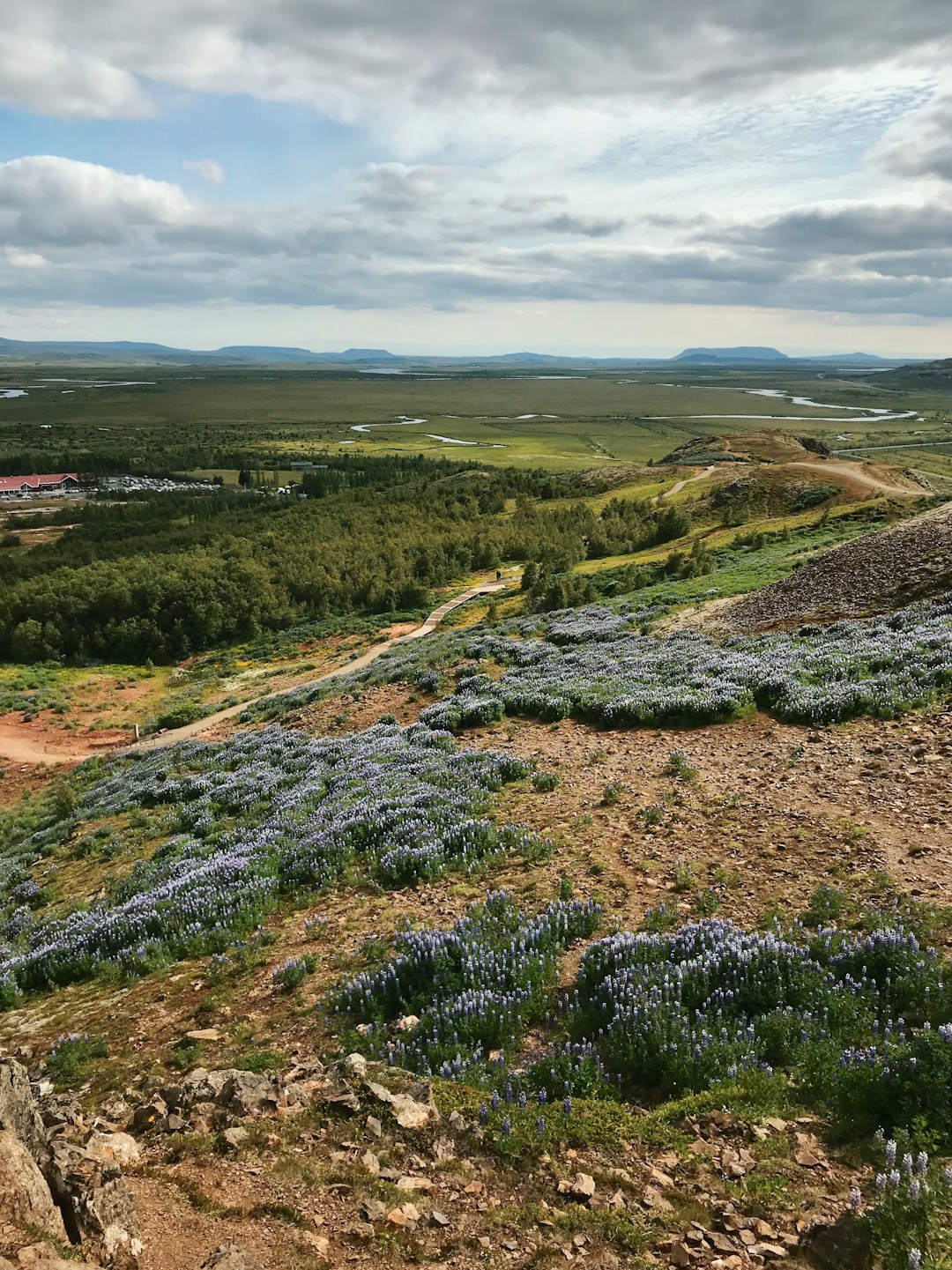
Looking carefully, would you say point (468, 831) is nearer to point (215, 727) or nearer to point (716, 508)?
point (215, 727)

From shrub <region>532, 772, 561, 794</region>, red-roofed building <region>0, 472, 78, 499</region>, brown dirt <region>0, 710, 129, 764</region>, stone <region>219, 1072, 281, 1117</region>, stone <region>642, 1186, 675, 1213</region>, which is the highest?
red-roofed building <region>0, 472, 78, 499</region>

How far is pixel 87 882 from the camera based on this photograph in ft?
47.0

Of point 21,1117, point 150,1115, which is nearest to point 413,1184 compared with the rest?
point 150,1115

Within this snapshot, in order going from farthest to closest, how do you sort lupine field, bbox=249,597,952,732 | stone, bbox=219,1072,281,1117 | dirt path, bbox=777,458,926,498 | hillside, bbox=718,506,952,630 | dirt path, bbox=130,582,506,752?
dirt path, bbox=777,458,926,498, dirt path, bbox=130,582,506,752, hillside, bbox=718,506,952,630, lupine field, bbox=249,597,952,732, stone, bbox=219,1072,281,1117

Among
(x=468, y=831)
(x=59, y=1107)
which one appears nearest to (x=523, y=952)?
(x=468, y=831)

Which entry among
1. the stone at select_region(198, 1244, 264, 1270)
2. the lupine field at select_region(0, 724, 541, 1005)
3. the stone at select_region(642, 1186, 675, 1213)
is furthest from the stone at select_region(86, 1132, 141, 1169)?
the lupine field at select_region(0, 724, 541, 1005)

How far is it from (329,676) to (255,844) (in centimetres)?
2655

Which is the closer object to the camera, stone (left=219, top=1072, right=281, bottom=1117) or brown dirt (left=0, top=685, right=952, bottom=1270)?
brown dirt (left=0, top=685, right=952, bottom=1270)

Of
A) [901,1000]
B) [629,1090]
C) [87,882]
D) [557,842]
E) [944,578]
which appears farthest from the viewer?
[944,578]

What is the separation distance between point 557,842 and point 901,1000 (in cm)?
498

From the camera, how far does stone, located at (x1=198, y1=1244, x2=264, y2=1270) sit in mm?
4121

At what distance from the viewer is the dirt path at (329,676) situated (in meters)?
32.1

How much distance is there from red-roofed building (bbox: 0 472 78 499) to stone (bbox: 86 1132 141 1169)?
172 meters

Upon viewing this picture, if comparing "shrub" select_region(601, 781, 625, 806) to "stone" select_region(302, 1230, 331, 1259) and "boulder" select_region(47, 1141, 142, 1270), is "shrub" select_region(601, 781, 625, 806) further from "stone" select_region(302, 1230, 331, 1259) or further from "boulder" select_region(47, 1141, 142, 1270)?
"boulder" select_region(47, 1141, 142, 1270)
